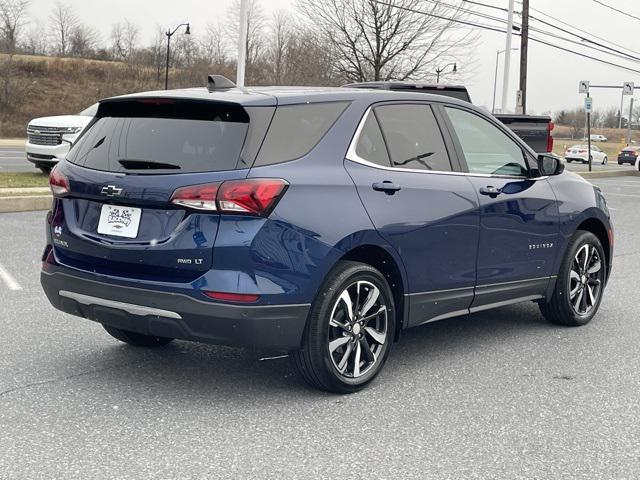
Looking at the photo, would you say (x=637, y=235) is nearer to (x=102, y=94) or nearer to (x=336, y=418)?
(x=336, y=418)

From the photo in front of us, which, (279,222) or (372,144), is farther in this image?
(372,144)

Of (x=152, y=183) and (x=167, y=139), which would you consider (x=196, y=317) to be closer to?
(x=152, y=183)

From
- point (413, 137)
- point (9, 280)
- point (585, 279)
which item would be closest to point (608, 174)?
point (585, 279)

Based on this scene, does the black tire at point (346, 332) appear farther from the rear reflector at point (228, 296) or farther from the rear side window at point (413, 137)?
the rear side window at point (413, 137)

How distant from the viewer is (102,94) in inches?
2662

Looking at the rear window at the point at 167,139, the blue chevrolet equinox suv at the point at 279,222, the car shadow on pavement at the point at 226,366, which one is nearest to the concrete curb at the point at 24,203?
the car shadow on pavement at the point at 226,366

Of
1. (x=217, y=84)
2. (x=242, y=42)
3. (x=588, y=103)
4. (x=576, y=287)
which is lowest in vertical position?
(x=576, y=287)

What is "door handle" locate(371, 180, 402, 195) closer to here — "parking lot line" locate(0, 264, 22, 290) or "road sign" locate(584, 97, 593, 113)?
"parking lot line" locate(0, 264, 22, 290)

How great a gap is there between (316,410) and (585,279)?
120 inches

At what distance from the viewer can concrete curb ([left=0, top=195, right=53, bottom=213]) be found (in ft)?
39.3

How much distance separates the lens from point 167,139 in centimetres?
428

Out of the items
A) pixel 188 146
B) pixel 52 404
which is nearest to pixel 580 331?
pixel 188 146

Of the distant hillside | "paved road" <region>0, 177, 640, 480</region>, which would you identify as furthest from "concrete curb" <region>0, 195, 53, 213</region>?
the distant hillside

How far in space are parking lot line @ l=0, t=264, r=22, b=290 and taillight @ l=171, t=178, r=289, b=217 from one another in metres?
3.62
